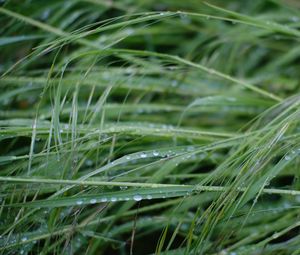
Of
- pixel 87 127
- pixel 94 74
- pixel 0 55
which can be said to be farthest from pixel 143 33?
pixel 87 127

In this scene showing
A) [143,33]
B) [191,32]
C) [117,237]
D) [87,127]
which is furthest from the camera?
[191,32]

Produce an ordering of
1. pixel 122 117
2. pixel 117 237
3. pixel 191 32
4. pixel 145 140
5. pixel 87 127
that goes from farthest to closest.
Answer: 1. pixel 191 32
2. pixel 122 117
3. pixel 117 237
4. pixel 145 140
5. pixel 87 127

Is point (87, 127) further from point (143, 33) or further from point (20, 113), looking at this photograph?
point (143, 33)

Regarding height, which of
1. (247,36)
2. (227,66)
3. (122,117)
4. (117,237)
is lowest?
(117,237)

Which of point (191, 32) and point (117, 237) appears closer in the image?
point (117, 237)

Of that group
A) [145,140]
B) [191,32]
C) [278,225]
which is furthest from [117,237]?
[191,32]

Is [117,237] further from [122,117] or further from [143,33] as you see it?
[143,33]

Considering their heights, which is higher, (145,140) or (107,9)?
(107,9)
